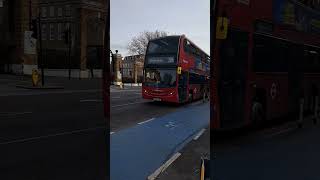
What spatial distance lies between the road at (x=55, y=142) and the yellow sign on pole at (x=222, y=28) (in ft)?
2.15

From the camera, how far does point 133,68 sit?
2.48 meters

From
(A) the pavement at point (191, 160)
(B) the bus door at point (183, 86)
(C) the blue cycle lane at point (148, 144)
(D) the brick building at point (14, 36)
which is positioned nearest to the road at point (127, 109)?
(C) the blue cycle lane at point (148, 144)

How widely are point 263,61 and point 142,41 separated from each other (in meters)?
1.12

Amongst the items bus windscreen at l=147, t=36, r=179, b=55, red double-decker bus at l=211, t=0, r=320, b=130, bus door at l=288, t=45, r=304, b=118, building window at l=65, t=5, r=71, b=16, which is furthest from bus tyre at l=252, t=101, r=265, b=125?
building window at l=65, t=5, r=71, b=16

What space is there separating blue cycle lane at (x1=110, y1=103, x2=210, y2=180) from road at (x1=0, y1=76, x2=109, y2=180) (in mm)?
110

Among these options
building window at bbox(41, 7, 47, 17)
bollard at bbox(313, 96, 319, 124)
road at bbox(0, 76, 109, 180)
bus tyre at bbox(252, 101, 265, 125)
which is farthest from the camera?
road at bbox(0, 76, 109, 180)

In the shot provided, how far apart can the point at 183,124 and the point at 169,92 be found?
192 mm

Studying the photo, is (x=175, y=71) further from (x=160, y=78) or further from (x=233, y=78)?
(x=233, y=78)

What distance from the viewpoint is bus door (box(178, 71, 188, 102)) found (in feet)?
8.61

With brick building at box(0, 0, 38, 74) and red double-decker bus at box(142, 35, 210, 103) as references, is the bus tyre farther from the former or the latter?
brick building at box(0, 0, 38, 74)

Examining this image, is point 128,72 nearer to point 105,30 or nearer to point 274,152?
point 105,30

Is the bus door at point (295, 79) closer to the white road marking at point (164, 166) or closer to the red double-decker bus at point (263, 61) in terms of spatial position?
the red double-decker bus at point (263, 61)

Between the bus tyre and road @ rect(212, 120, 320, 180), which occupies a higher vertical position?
the bus tyre

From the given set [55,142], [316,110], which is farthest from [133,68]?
[55,142]
